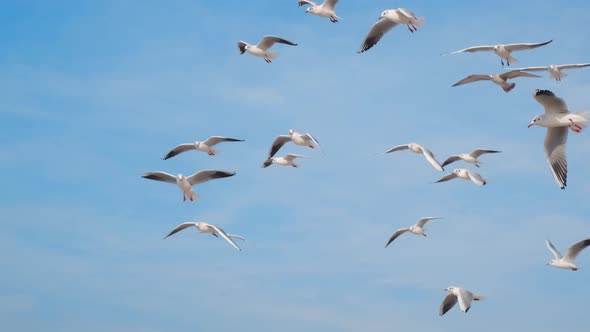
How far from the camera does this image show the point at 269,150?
2825 cm

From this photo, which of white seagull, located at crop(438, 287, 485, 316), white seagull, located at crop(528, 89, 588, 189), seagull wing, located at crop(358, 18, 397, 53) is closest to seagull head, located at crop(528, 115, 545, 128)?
white seagull, located at crop(528, 89, 588, 189)

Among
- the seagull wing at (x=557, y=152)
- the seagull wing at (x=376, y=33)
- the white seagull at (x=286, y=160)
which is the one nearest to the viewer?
the seagull wing at (x=557, y=152)

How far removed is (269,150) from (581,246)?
9.02 meters

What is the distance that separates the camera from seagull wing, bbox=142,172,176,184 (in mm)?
23797

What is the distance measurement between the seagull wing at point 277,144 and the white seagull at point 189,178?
4.25 meters

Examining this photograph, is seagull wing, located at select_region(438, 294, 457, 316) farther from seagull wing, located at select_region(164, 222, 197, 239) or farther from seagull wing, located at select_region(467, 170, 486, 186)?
seagull wing, located at select_region(164, 222, 197, 239)

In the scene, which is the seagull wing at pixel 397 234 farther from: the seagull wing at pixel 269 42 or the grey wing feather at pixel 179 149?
the grey wing feather at pixel 179 149

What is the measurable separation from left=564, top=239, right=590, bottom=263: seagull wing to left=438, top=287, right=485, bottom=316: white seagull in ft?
9.74

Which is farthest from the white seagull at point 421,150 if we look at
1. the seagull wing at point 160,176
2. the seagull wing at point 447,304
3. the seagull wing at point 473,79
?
the seagull wing at point 160,176

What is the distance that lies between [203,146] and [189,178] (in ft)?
5.23

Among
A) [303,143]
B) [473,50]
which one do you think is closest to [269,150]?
[303,143]

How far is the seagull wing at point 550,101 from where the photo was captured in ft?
59.6

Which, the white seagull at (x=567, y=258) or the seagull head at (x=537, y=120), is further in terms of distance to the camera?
the white seagull at (x=567, y=258)

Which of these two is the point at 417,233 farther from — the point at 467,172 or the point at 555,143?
the point at 555,143
